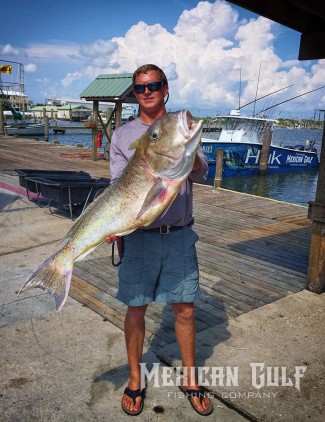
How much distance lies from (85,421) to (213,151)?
19.5 meters

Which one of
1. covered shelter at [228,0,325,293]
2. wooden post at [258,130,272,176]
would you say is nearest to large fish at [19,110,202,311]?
covered shelter at [228,0,325,293]

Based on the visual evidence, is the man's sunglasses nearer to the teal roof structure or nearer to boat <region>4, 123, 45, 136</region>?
the teal roof structure

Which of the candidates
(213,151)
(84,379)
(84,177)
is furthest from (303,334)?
(213,151)

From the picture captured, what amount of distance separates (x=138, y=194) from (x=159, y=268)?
0.73 m

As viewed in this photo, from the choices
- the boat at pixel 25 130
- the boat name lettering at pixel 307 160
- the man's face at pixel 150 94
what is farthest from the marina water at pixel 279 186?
the boat at pixel 25 130

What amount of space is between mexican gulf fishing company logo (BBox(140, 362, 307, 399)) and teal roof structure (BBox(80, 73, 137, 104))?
13.5 meters

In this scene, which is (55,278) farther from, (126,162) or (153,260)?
(126,162)

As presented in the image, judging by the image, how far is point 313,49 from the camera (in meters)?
4.67

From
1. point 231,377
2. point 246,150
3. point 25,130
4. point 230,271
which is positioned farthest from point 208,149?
point 25,130

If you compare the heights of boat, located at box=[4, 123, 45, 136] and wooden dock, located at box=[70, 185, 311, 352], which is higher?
boat, located at box=[4, 123, 45, 136]

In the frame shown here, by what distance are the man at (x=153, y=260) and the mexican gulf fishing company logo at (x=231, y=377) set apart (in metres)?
0.25

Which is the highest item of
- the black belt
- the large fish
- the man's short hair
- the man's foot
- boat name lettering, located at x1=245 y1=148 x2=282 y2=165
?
the man's short hair

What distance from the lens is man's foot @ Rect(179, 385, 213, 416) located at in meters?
2.85

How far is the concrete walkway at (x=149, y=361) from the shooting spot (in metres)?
2.87
